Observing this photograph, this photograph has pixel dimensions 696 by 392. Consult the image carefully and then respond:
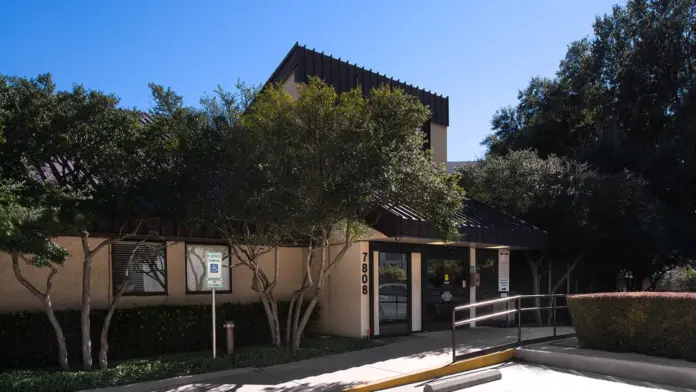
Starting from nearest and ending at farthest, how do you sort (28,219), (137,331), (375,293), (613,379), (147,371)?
(28,219) < (147,371) < (613,379) < (137,331) < (375,293)

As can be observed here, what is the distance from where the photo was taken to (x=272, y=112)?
31.3 feet

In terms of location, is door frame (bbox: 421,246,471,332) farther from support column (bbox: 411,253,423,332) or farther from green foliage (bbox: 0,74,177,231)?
green foliage (bbox: 0,74,177,231)

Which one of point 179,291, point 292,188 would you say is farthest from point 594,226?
point 179,291

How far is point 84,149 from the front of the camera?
9039 mm

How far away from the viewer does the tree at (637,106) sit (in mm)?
19953

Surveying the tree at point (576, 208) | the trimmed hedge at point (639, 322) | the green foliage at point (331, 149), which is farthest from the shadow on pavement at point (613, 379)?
the tree at point (576, 208)

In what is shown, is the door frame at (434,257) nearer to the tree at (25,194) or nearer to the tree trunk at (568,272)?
the tree trunk at (568,272)

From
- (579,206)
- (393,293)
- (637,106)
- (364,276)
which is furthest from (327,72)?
(637,106)

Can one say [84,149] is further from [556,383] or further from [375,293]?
[556,383]

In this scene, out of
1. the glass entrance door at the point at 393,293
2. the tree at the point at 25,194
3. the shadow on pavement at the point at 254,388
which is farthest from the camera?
the glass entrance door at the point at 393,293

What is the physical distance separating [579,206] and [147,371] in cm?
1297

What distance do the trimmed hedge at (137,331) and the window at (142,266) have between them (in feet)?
2.08

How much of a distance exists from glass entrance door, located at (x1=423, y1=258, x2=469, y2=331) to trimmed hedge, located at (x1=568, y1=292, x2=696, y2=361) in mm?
4404

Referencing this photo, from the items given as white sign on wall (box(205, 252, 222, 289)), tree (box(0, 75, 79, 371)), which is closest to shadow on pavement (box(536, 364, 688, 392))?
white sign on wall (box(205, 252, 222, 289))
